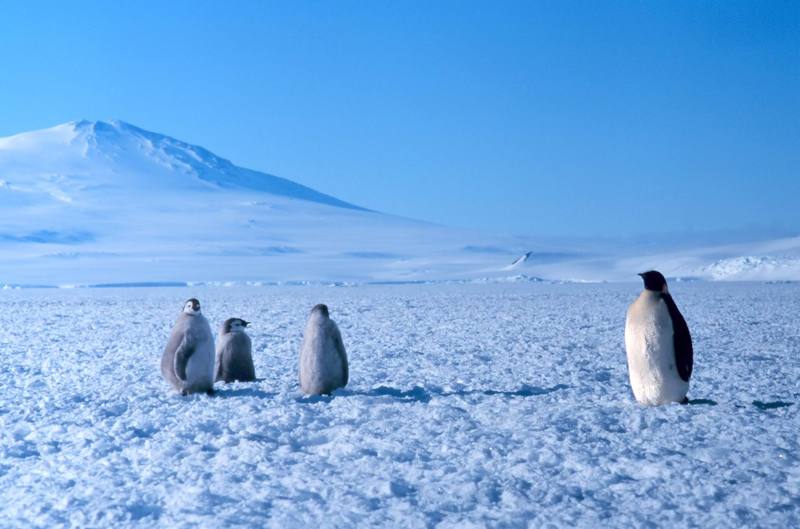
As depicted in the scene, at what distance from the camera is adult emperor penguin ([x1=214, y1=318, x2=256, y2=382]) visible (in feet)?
17.3

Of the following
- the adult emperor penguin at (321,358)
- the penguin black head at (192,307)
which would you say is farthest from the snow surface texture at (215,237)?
the penguin black head at (192,307)

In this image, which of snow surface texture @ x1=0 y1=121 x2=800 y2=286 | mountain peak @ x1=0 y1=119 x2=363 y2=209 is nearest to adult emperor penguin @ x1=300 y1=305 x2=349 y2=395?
snow surface texture @ x1=0 y1=121 x2=800 y2=286

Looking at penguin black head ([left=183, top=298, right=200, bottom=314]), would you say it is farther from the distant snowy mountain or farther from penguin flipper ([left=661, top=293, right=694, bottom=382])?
the distant snowy mountain

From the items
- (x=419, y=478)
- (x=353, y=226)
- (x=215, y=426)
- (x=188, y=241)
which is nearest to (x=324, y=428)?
(x=215, y=426)

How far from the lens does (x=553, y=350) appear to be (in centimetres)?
700

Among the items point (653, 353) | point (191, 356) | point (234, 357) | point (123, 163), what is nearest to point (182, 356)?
point (191, 356)

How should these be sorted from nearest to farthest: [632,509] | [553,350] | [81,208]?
[632,509]
[553,350]
[81,208]

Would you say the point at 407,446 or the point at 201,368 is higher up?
the point at 201,368

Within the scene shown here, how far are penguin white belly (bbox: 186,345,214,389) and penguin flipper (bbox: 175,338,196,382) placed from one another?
0.02 m

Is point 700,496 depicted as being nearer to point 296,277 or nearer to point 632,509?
point 632,509

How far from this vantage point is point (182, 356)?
4.68 m

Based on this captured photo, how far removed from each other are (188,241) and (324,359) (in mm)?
52951

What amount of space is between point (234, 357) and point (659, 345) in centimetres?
237

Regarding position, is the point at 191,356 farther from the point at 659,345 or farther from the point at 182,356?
the point at 659,345
